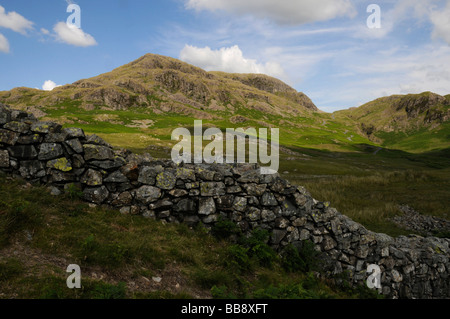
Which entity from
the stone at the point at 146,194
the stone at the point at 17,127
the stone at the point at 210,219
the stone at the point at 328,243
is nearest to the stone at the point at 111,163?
the stone at the point at 146,194

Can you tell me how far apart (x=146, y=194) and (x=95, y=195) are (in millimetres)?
1896

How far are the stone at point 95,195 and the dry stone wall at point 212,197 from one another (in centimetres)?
2

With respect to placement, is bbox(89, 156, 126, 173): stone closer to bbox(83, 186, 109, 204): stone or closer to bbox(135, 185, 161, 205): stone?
bbox(83, 186, 109, 204): stone

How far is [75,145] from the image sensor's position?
8.90m

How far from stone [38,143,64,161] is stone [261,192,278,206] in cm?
835

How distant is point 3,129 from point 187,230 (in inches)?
305

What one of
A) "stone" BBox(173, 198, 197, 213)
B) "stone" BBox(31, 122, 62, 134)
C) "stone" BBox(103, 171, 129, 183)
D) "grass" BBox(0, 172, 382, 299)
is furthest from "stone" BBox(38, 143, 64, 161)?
"stone" BBox(173, 198, 197, 213)

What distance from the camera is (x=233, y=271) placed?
7.75 meters

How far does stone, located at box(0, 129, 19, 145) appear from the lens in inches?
328

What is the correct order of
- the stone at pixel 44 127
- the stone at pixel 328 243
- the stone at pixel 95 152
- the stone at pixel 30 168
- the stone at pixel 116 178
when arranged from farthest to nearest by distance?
the stone at pixel 328 243
the stone at pixel 116 178
the stone at pixel 95 152
the stone at pixel 44 127
the stone at pixel 30 168

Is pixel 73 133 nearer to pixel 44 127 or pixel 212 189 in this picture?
pixel 44 127

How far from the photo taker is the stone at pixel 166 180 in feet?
30.7

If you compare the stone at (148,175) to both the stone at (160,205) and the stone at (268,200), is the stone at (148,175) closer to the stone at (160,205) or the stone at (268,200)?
the stone at (160,205)
